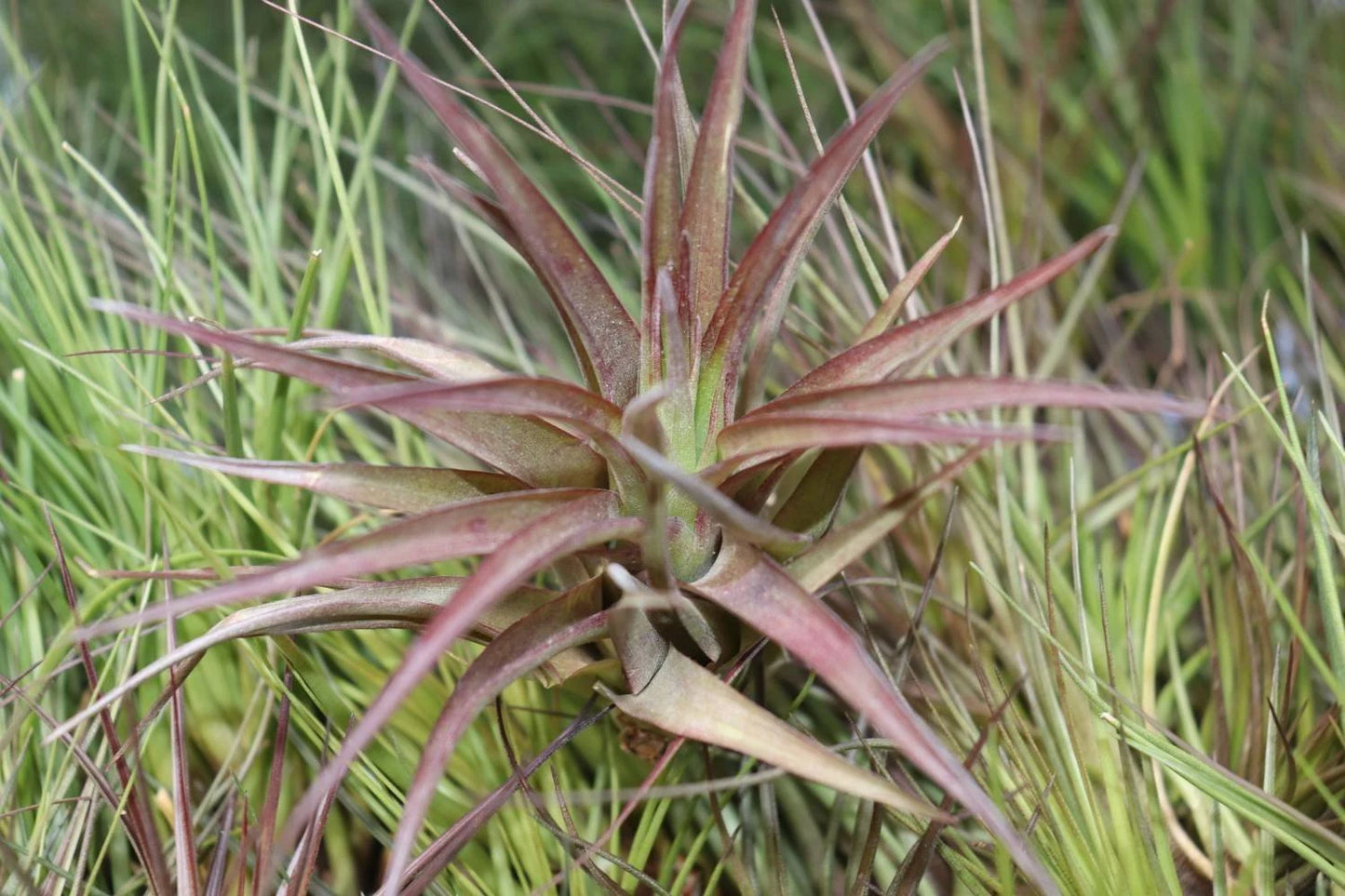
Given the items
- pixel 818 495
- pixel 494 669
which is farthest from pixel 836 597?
pixel 494 669

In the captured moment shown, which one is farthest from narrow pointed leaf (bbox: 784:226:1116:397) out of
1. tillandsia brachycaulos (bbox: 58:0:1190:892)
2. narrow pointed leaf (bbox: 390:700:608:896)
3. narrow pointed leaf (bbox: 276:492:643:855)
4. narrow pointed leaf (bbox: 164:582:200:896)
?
narrow pointed leaf (bbox: 164:582:200:896)

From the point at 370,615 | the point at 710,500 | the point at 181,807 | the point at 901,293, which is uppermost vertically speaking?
the point at 901,293

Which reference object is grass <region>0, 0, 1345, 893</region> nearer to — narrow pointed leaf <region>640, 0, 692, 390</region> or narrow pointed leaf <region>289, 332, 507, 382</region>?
narrow pointed leaf <region>289, 332, 507, 382</region>

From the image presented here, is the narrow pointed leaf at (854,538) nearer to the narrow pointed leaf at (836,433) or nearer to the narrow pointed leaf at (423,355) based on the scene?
the narrow pointed leaf at (836,433)

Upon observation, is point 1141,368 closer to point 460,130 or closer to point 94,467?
point 460,130

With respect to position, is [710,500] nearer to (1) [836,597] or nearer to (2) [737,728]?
(2) [737,728]

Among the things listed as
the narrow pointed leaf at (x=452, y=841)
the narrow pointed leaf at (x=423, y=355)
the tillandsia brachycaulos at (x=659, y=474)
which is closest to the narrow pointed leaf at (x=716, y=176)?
the tillandsia brachycaulos at (x=659, y=474)
